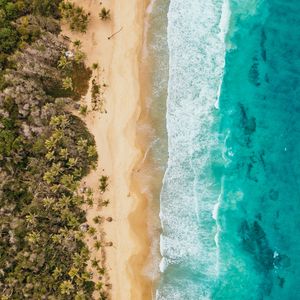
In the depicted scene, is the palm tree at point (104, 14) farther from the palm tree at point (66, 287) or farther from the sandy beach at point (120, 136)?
the palm tree at point (66, 287)

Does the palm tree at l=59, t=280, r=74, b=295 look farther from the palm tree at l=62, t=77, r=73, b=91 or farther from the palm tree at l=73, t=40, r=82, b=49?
the palm tree at l=73, t=40, r=82, b=49

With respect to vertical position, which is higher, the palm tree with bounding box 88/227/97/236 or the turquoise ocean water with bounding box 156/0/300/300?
the turquoise ocean water with bounding box 156/0/300/300

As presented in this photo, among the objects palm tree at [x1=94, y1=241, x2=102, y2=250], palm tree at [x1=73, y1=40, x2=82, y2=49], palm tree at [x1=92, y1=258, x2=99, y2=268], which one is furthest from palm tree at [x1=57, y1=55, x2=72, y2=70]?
palm tree at [x1=92, y1=258, x2=99, y2=268]

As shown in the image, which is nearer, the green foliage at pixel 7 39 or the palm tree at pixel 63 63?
the green foliage at pixel 7 39

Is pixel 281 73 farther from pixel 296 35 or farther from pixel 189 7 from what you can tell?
pixel 189 7

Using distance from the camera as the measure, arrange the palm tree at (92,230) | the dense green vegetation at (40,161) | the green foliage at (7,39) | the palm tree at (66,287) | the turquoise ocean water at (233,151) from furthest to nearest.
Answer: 1. the turquoise ocean water at (233,151)
2. the green foliage at (7,39)
3. the palm tree at (92,230)
4. the dense green vegetation at (40,161)
5. the palm tree at (66,287)

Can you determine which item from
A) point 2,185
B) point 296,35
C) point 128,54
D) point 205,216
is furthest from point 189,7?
point 2,185

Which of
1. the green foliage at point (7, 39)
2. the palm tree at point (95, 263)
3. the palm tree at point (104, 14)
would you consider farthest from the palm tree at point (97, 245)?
the palm tree at point (104, 14)
